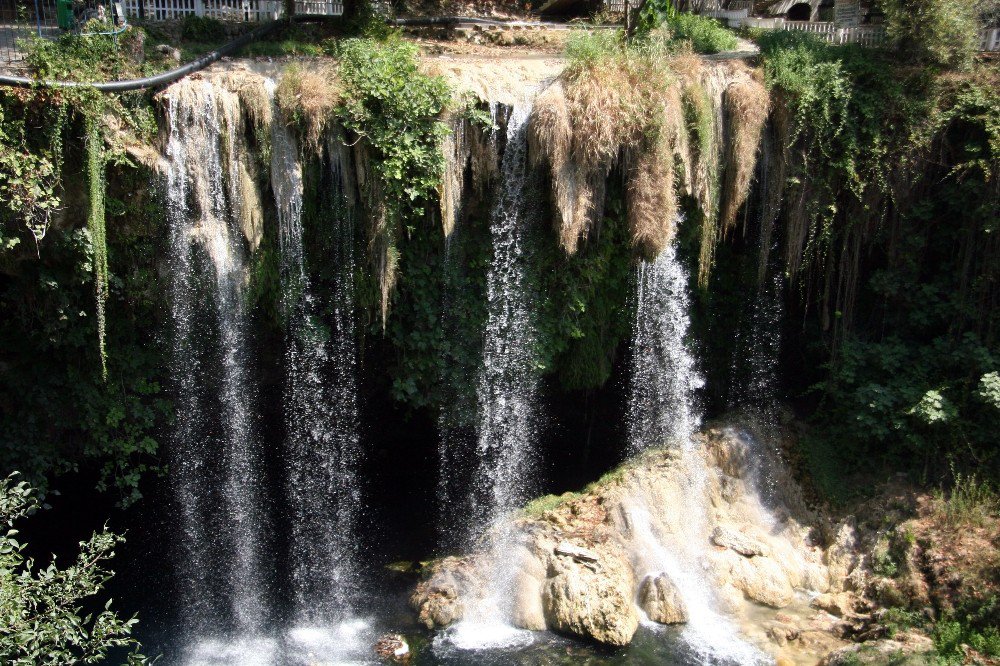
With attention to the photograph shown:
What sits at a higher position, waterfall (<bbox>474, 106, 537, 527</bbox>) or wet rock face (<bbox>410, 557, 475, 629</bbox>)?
waterfall (<bbox>474, 106, 537, 527</bbox>)

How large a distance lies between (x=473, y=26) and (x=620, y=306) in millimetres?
6235

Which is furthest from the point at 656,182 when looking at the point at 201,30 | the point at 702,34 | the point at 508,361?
the point at 201,30

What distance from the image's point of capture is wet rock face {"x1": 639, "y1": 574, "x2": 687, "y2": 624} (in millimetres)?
10383

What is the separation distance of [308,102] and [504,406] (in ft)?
15.7

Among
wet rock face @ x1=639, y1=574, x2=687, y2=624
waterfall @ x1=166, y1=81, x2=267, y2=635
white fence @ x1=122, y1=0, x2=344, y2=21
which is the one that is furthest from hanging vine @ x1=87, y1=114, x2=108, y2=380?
wet rock face @ x1=639, y1=574, x2=687, y2=624

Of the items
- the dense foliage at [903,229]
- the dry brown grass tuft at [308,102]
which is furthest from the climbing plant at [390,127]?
the dense foliage at [903,229]

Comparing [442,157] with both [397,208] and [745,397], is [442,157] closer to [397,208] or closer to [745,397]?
[397,208]

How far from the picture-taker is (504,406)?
11.7 metres

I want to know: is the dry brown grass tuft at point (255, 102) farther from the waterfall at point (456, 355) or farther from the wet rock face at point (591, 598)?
the wet rock face at point (591, 598)

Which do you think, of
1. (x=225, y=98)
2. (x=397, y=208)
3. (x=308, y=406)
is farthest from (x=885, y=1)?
(x=308, y=406)

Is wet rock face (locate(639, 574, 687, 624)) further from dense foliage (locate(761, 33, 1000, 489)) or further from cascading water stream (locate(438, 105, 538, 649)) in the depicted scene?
dense foliage (locate(761, 33, 1000, 489))

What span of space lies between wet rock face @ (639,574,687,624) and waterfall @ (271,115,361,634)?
12.7 ft

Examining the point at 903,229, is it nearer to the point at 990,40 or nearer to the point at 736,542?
the point at 990,40

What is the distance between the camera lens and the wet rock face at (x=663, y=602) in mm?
10383
